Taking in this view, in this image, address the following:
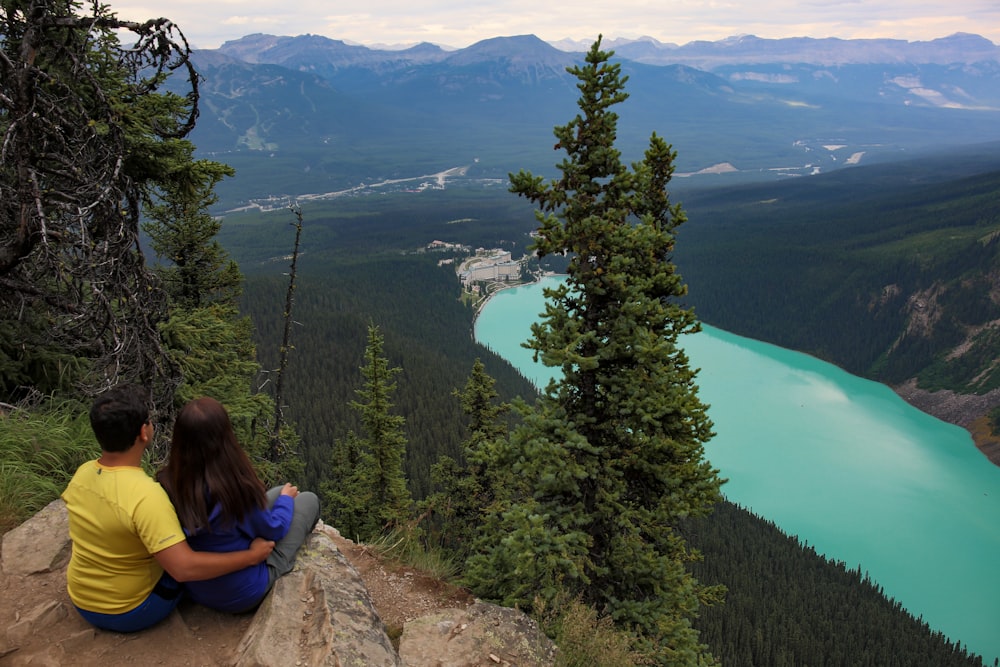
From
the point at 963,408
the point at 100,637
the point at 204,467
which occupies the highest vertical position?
the point at 204,467

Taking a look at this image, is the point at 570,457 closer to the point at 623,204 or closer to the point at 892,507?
the point at 623,204

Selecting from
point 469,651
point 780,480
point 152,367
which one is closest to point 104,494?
point 469,651

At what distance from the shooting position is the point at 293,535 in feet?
20.2

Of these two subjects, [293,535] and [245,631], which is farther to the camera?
[293,535]

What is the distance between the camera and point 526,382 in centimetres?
10012

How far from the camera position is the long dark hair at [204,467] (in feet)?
15.5

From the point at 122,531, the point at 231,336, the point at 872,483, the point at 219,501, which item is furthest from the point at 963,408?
the point at 122,531

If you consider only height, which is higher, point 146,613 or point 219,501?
point 219,501

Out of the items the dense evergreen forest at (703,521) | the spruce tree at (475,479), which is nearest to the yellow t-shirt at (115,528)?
the spruce tree at (475,479)

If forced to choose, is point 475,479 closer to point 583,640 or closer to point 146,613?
point 583,640

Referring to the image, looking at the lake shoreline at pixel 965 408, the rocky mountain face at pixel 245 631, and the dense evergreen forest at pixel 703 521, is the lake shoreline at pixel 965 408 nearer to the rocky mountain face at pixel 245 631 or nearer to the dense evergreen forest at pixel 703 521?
the dense evergreen forest at pixel 703 521

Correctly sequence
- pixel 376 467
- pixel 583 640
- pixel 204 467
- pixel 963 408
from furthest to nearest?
pixel 963 408 < pixel 376 467 < pixel 583 640 < pixel 204 467

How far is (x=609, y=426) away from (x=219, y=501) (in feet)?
20.8

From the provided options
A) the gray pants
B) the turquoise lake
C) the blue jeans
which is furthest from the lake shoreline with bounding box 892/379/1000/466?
the blue jeans
